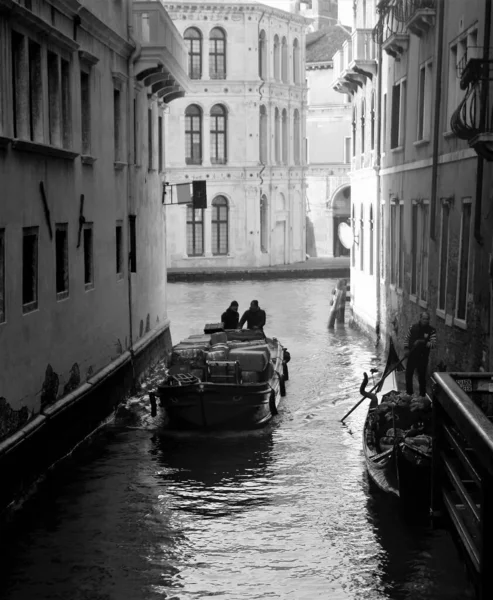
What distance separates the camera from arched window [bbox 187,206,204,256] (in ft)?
165

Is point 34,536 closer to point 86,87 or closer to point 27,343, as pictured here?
point 27,343

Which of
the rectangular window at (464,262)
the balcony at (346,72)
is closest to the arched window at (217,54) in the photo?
the balcony at (346,72)

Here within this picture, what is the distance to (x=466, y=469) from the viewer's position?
18.0 ft

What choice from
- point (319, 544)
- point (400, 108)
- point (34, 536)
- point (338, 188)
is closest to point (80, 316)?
point (34, 536)

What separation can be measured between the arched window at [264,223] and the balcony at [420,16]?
31.1 m

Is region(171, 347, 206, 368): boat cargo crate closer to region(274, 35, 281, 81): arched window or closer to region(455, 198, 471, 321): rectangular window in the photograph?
region(455, 198, 471, 321): rectangular window

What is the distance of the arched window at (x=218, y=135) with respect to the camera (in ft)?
165

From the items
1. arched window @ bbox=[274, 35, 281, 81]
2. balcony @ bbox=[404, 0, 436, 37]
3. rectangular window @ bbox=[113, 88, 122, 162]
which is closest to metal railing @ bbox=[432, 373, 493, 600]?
balcony @ bbox=[404, 0, 436, 37]

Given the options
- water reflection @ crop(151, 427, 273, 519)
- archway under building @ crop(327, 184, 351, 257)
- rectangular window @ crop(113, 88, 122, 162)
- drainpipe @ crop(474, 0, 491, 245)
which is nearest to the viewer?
drainpipe @ crop(474, 0, 491, 245)

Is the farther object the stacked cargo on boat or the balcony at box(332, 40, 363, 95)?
the balcony at box(332, 40, 363, 95)

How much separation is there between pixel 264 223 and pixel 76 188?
3568 cm

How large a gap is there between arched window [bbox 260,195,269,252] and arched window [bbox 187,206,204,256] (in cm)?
287

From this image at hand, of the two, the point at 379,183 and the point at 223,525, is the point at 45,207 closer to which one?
the point at 223,525

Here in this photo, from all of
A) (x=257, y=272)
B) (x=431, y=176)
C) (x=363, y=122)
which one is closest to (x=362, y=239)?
(x=363, y=122)
